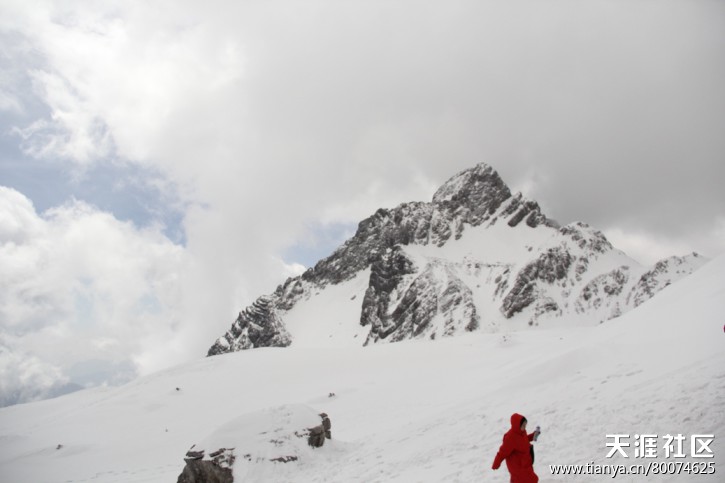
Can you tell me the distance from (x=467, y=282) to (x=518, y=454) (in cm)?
13507

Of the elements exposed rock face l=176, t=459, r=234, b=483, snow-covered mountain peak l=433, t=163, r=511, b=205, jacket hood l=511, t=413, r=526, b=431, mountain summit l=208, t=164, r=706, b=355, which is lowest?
exposed rock face l=176, t=459, r=234, b=483

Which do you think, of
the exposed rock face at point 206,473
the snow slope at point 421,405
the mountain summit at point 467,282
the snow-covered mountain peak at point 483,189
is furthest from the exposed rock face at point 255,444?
the snow-covered mountain peak at point 483,189

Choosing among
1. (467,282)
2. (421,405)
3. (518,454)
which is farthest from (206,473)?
(467,282)

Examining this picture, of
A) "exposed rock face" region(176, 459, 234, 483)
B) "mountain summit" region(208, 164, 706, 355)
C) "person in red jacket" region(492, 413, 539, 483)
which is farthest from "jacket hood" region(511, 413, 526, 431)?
"mountain summit" region(208, 164, 706, 355)

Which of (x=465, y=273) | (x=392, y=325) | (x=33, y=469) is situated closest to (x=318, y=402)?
(x=33, y=469)

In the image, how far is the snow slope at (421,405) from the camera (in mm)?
11938

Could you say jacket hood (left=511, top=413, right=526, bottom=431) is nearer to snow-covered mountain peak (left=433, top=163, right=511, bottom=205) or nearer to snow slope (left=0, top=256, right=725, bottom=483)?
snow slope (left=0, top=256, right=725, bottom=483)

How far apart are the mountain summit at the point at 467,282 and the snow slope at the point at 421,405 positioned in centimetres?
8122

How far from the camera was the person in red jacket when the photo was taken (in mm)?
8406

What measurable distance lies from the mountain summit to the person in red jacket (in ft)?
361

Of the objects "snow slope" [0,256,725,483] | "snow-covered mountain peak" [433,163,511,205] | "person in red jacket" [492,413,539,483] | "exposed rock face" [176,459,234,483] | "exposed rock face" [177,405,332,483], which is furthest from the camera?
"snow-covered mountain peak" [433,163,511,205]

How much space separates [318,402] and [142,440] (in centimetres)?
1222

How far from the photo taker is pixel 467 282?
140 metres

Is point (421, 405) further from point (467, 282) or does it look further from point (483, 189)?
point (483, 189)
